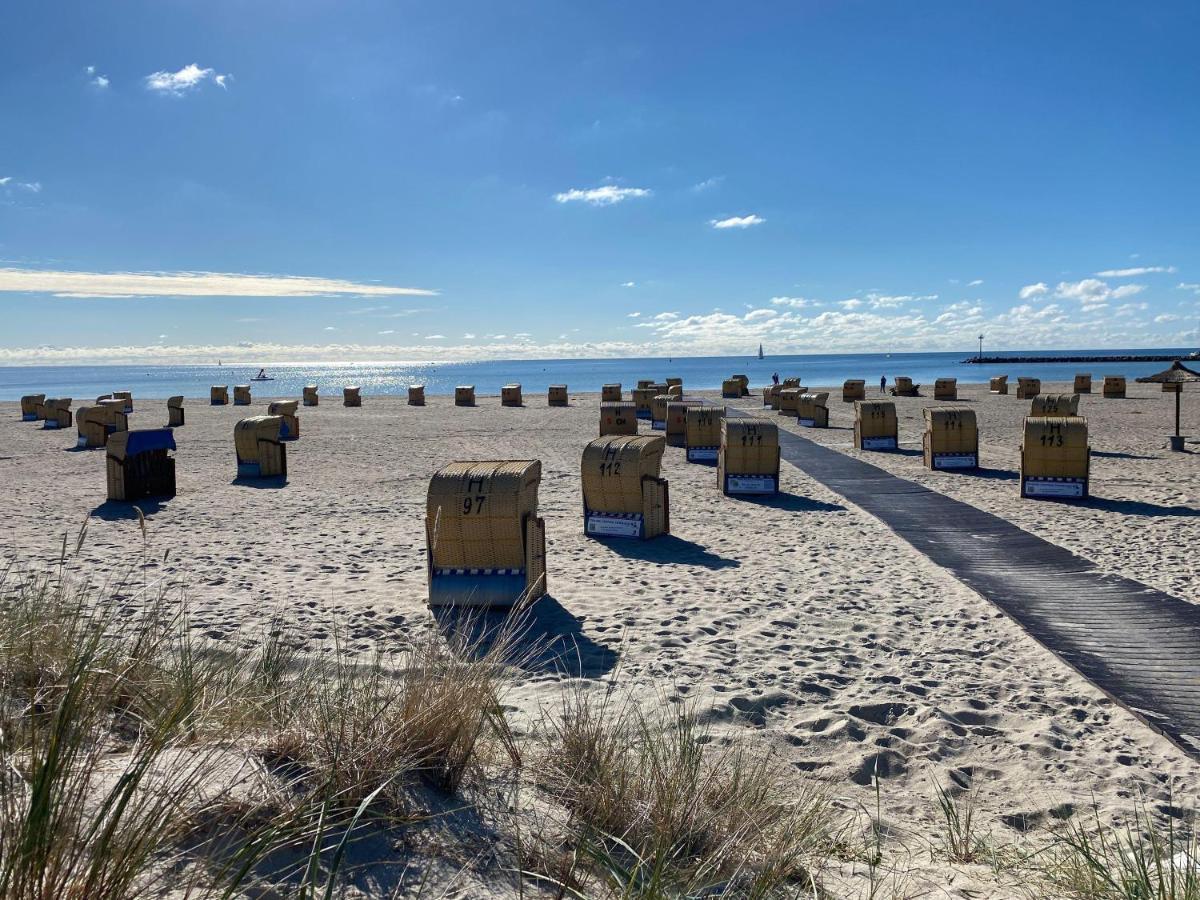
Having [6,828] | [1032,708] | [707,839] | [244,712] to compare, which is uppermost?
[6,828]

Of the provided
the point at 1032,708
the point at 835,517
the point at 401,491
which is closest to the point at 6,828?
the point at 1032,708

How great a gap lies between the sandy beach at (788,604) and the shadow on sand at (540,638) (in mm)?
44

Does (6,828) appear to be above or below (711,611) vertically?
above

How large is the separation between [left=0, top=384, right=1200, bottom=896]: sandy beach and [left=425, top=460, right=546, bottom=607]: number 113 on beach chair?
0.38 m

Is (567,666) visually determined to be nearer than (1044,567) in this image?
Yes

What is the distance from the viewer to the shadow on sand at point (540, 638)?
239 inches

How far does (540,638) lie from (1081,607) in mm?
5009

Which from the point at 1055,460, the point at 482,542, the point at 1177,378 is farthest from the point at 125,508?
the point at 1177,378

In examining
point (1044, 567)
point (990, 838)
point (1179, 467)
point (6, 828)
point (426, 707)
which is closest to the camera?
point (6, 828)

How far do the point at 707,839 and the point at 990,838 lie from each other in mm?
1587

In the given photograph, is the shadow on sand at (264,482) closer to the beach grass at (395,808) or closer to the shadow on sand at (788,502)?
the shadow on sand at (788,502)

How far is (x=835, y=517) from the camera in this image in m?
11.9

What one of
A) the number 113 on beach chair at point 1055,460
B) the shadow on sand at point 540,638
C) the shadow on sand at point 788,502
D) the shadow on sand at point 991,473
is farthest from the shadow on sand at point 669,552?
the shadow on sand at point 991,473

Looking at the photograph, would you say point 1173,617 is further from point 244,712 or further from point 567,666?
point 244,712
